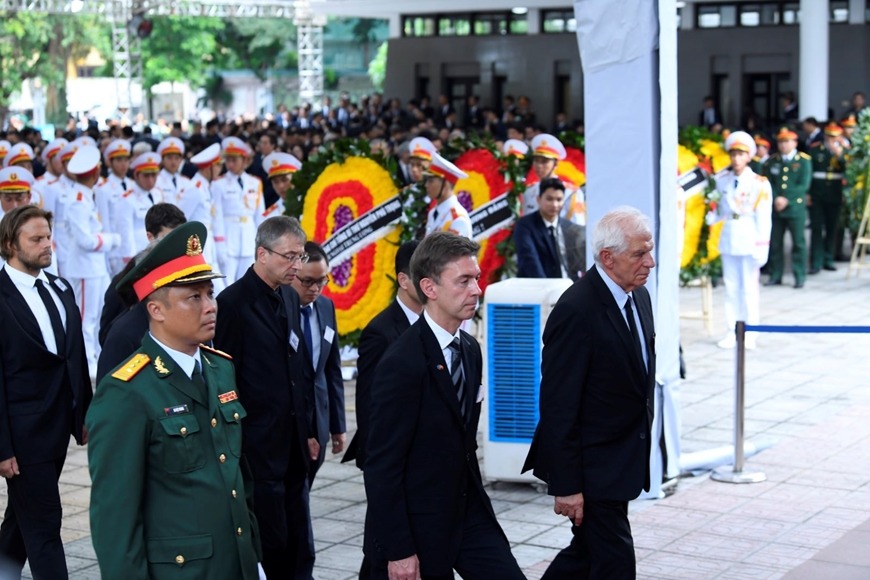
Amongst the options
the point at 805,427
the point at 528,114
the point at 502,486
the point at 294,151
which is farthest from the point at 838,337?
the point at 528,114

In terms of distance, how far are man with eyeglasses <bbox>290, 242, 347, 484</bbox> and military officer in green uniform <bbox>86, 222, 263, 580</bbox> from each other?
2015 mm

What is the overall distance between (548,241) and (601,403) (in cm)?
502

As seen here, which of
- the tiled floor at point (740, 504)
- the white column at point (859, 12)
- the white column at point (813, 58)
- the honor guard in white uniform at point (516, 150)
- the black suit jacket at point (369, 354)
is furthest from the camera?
the white column at point (859, 12)

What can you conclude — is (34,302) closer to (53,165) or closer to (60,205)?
(60,205)

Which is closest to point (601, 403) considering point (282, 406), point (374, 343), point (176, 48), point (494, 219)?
point (374, 343)

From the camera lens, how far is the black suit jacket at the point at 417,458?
4.84 m

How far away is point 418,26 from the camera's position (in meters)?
43.1

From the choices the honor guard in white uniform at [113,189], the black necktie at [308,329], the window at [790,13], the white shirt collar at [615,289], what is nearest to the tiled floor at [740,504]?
the black necktie at [308,329]

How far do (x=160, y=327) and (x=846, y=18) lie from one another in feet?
108

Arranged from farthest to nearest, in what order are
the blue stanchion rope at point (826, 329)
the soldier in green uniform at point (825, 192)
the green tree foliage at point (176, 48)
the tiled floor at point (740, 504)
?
the green tree foliage at point (176, 48), the soldier in green uniform at point (825, 192), the blue stanchion rope at point (826, 329), the tiled floor at point (740, 504)

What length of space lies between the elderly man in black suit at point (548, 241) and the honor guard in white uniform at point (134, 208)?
5117 millimetres

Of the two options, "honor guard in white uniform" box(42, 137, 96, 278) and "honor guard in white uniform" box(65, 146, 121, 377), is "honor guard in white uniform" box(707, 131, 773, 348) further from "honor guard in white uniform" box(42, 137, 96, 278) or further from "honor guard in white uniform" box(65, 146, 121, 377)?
"honor guard in white uniform" box(42, 137, 96, 278)

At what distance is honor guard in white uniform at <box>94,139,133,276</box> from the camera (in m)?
14.3

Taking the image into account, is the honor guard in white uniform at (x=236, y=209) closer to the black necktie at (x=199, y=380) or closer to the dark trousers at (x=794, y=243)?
the dark trousers at (x=794, y=243)
